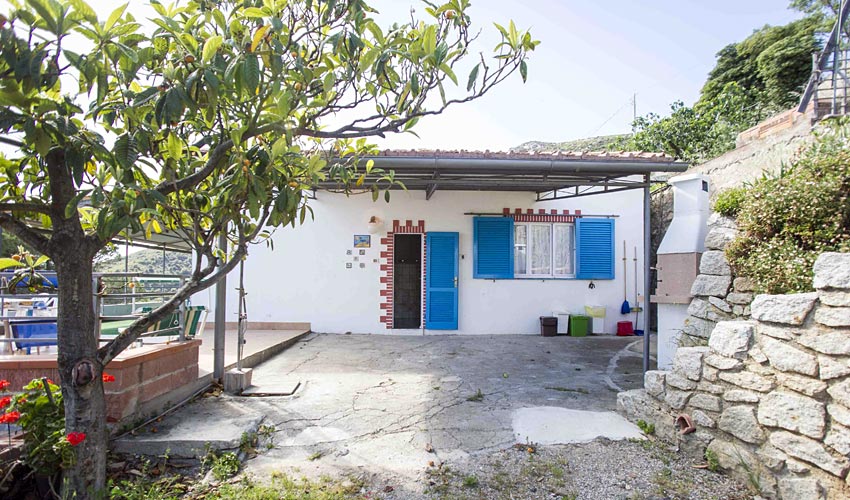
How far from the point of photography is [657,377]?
139 inches

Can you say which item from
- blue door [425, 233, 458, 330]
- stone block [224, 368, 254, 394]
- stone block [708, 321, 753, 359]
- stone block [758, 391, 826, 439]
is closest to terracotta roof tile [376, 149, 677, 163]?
blue door [425, 233, 458, 330]

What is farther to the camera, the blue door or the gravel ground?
the blue door

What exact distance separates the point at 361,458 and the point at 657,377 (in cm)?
245

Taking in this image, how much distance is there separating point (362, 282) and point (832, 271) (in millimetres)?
7095

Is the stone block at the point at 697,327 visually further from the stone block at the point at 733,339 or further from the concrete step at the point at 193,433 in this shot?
the concrete step at the point at 193,433

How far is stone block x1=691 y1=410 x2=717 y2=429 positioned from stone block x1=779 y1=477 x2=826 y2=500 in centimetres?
50

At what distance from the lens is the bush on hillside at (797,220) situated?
280 centimetres

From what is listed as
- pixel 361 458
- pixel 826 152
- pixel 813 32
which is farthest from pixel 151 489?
pixel 813 32

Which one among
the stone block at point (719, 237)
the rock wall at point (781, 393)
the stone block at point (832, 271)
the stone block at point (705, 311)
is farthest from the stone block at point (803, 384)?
the stone block at point (719, 237)

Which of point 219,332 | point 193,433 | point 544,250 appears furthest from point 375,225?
point 193,433

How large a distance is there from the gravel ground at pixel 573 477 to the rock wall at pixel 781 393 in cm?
23

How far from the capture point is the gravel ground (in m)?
2.59

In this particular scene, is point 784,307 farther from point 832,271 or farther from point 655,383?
point 655,383

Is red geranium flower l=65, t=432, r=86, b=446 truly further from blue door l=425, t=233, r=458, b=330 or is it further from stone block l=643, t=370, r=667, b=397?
blue door l=425, t=233, r=458, b=330
